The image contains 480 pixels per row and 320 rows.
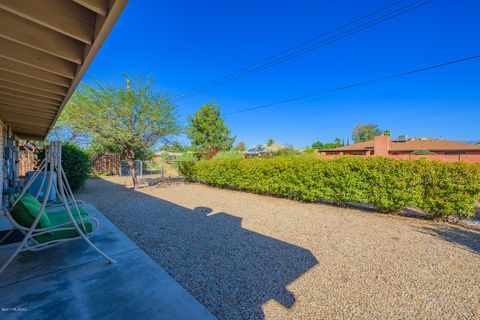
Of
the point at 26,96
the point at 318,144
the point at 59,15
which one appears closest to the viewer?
the point at 59,15

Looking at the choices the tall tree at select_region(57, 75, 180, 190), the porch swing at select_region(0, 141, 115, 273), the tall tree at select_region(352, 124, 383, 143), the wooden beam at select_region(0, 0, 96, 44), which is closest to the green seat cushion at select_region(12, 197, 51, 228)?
the porch swing at select_region(0, 141, 115, 273)

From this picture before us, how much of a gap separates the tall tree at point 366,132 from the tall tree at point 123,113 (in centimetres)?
5125

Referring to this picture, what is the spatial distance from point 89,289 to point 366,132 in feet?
188

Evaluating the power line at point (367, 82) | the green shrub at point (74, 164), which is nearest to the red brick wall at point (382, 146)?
the power line at point (367, 82)

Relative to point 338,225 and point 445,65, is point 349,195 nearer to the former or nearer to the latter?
point 338,225

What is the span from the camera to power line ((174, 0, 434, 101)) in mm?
8802

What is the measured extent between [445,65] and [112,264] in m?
13.4

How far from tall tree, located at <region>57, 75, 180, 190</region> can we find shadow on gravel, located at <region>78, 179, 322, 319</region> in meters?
4.50

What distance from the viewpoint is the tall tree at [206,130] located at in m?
26.1

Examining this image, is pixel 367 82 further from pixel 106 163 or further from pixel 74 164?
pixel 106 163

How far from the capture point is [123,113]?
28.4ft

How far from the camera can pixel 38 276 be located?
235 cm

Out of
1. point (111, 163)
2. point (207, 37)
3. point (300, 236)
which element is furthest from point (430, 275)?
point (111, 163)

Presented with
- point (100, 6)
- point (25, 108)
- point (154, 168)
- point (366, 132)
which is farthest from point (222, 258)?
point (366, 132)
